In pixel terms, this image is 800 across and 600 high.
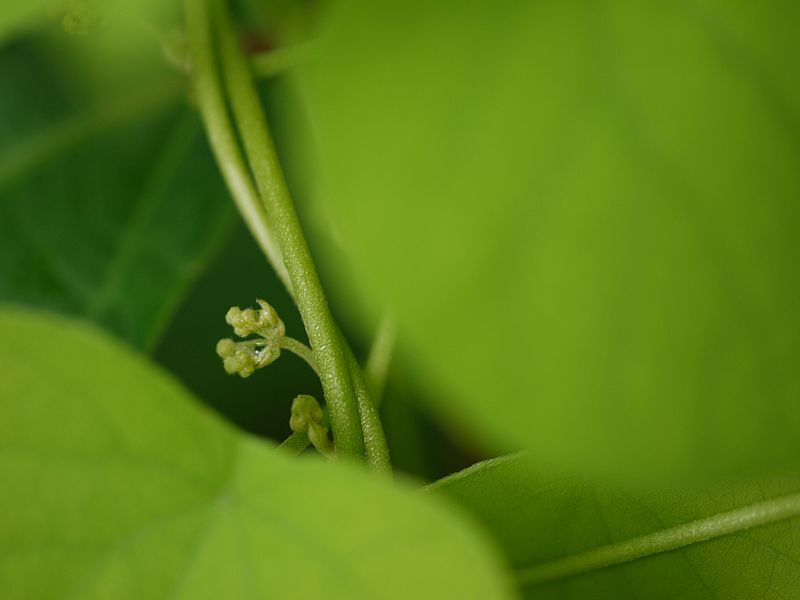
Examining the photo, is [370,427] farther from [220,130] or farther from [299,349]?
[220,130]

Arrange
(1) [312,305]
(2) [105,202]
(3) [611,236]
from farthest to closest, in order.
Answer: (2) [105,202] < (1) [312,305] < (3) [611,236]

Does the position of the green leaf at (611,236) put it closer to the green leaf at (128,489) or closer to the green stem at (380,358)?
the green leaf at (128,489)

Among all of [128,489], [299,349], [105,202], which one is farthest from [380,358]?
[105,202]

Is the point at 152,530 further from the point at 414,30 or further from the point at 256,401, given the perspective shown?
the point at 256,401

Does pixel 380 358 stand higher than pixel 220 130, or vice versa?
pixel 220 130

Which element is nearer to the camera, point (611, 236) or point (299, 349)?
point (611, 236)

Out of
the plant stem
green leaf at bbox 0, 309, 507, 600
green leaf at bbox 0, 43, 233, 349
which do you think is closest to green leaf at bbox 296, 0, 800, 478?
green leaf at bbox 0, 309, 507, 600
